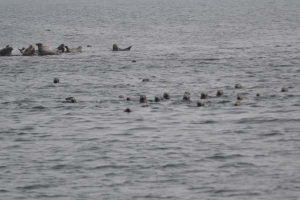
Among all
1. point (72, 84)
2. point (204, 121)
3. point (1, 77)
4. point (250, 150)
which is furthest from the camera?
point (1, 77)

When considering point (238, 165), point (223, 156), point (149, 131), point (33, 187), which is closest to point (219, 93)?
point (149, 131)

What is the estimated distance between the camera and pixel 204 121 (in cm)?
4272

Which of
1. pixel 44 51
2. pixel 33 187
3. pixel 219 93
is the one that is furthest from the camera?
pixel 44 51

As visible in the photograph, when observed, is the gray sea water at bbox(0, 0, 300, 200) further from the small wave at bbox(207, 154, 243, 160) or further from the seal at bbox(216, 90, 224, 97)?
the seal at bbox(216, 90, 224, 97)

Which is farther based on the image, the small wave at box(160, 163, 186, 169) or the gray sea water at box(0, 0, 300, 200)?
the small wave at box(160, 163, 186, 169)

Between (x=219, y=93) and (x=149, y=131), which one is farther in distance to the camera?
(x=219, y=93)

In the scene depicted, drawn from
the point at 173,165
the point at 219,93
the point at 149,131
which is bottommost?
the point at 173,165

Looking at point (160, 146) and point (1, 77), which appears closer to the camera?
point (160, 146)

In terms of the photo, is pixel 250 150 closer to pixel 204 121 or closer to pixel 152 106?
pixel 204 121

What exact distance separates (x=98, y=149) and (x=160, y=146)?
10.3 feet

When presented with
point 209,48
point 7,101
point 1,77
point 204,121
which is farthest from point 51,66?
point 204,121

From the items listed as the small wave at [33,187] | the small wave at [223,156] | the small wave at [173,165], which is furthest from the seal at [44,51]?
the small wave at [33,187]

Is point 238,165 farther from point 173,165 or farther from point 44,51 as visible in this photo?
point 44,51

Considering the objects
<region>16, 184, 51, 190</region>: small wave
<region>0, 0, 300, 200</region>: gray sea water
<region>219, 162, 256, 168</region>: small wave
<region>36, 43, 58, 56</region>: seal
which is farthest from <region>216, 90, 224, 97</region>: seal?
<region>36, 43, 58, 56</region>: seal
